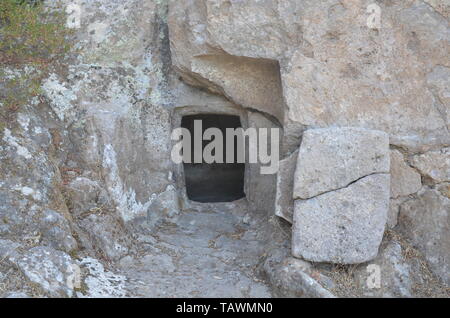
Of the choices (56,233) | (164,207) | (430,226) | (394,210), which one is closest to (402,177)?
(394,210)

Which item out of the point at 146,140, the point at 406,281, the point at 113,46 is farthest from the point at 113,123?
the point at 406,281

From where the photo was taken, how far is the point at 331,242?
3916mm

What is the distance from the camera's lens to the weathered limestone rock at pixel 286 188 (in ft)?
14.0

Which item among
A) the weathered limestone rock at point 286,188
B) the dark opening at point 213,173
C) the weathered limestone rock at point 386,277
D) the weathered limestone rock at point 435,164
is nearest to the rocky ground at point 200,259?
the weathered limestone rock at point 286,188

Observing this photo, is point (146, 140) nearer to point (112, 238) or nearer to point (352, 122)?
point (112, 238)

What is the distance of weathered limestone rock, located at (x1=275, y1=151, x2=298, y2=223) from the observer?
4277 mm

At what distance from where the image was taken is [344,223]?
3.94 meters

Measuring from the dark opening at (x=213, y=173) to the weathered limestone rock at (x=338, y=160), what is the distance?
9.64 ft

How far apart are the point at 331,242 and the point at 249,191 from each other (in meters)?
1.65

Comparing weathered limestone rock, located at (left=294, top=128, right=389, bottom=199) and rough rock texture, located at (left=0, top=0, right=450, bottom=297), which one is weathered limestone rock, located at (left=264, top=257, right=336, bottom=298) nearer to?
rough rock texture, located at (left=0, top=0, right=450, bottom=297)

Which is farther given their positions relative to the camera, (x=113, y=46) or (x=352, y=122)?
(x=113, y=46)

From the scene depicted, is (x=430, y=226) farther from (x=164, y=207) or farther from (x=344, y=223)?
(x=164, y=207)

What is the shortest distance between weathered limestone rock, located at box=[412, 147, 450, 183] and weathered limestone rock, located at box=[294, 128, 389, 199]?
1.41 ft

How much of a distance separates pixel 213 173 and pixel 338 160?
3.81m
